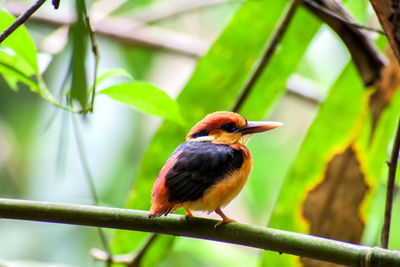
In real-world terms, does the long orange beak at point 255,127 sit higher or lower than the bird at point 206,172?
higher

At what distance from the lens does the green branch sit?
32.4 inches

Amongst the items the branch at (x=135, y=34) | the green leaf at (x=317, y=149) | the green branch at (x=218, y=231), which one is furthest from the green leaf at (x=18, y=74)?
the branch at (x=135, y=34)

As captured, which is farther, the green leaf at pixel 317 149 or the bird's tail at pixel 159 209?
the green leaf at pixel 317 149

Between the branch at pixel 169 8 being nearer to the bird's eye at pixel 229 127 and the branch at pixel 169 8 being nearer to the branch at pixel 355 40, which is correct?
the branch at pixel 355 40

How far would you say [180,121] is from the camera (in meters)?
1.11

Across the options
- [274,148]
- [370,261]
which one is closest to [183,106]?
[370,261]

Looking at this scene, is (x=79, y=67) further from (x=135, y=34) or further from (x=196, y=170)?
(x=135, y=34)

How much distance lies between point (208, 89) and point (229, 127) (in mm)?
287

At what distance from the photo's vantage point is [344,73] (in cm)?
160

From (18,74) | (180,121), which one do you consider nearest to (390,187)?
(180,121)

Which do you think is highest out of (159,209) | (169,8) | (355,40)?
(355,40)

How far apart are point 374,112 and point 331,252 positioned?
31.4 inches

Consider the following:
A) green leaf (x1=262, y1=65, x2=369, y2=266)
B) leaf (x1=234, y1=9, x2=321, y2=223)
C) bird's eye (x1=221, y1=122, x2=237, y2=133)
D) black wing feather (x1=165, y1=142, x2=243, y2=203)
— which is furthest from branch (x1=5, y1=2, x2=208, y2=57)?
black wing feather (x1=165, y1=142, x2=243, y2=203)

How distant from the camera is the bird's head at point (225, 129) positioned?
1.23 metres
